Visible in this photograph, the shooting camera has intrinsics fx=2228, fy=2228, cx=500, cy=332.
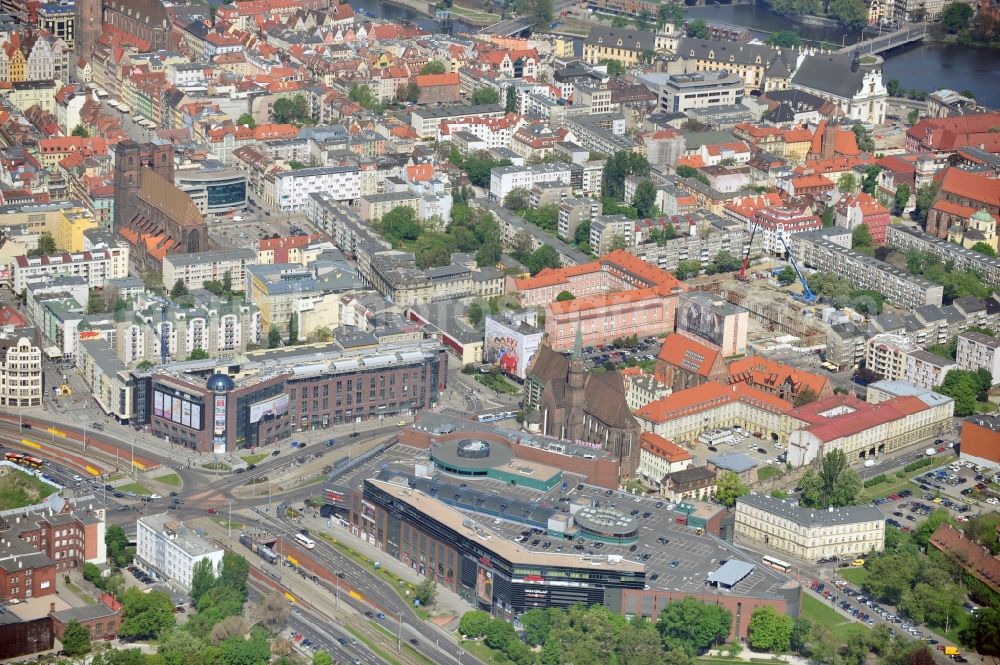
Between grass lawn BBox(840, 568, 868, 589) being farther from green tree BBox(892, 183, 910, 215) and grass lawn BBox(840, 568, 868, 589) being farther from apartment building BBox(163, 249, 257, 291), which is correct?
green tree BBox(892, 183, 910, 215)

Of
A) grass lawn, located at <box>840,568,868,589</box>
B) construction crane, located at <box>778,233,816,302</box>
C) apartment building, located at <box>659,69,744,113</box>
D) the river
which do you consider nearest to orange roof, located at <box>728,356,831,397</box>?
construction crane, located at <box>778,233,816,302</box>

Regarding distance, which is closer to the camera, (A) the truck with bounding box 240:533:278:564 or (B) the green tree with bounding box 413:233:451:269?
(A) the truck with bounding box 240:533:278:564

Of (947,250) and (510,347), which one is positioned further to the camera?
(947,250)

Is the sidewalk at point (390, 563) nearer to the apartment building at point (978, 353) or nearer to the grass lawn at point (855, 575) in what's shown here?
the grass lawn at point (855, 575)

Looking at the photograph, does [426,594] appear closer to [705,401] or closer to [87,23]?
[705,401]

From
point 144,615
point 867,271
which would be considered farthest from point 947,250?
point 144,615

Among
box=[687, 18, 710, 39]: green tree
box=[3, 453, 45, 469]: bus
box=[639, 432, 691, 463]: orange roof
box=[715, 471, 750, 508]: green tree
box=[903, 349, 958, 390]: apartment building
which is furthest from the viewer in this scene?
box=[687, 18, 710, 39]: green tree

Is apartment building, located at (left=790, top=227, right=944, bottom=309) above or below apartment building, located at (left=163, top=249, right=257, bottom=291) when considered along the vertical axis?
above
